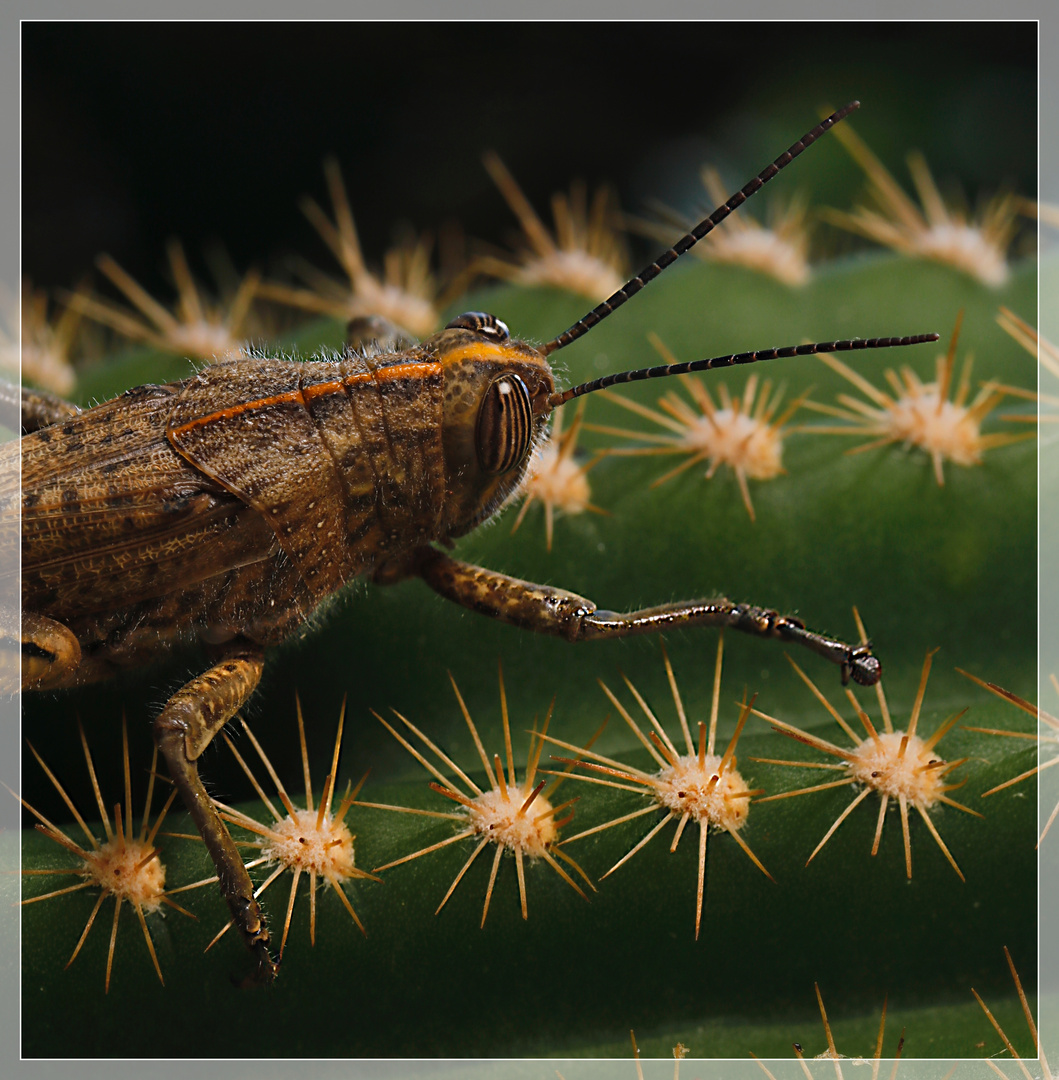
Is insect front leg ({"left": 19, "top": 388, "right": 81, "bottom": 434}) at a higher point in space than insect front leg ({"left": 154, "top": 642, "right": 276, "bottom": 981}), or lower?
higher

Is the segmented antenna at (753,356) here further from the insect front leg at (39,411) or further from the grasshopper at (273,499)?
the insect front leg at (39,411)

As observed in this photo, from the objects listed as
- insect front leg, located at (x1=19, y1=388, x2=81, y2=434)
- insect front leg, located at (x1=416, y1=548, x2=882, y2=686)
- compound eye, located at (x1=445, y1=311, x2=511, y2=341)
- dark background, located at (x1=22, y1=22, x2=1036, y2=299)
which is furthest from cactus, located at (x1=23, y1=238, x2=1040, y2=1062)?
dark background, located at (x1=22, y1=22, x2=1036, y2=299)

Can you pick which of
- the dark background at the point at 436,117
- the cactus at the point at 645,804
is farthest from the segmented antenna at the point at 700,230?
the dark background at the point at 436,117

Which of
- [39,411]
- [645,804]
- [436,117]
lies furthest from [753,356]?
[436,117]

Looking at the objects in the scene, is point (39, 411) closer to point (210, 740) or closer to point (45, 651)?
point (45, 651)

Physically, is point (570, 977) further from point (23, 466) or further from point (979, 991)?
point (23, 466)

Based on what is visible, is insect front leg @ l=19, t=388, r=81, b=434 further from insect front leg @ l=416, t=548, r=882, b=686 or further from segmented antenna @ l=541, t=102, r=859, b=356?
segmented antenna @ l=541, t=102, r=859, b=356
